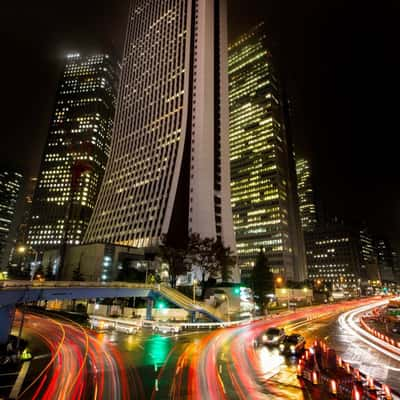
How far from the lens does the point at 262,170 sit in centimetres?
15625

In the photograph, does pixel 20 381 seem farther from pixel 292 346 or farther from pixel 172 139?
pixel 172 139

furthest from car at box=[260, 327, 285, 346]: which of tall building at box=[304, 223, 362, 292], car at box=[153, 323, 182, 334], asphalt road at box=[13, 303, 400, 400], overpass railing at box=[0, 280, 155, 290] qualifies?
tall building at box=[304, 223, 362, 292]

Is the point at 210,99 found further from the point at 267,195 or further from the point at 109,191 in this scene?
the point at 267,195

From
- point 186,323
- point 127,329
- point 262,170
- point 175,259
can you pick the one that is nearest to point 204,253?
point 175,259

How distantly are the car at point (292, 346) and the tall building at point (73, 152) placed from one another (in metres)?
149

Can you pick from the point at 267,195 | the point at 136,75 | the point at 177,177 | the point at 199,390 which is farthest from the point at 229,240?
the point at 136,75

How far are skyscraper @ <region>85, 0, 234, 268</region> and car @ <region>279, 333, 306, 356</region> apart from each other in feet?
205

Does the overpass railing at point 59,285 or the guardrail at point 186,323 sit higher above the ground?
the overpass railing at point 59,285

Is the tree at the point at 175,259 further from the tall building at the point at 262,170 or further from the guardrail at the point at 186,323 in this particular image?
the tall building at the point at 262,170

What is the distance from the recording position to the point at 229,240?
9388cm

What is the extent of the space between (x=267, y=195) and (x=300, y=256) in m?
38.1

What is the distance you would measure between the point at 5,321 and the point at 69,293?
7133 mm

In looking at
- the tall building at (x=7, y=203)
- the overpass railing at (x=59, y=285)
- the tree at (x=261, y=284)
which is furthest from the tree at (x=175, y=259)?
the tall building at (x=7, y=203)

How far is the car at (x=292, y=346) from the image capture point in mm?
22047
